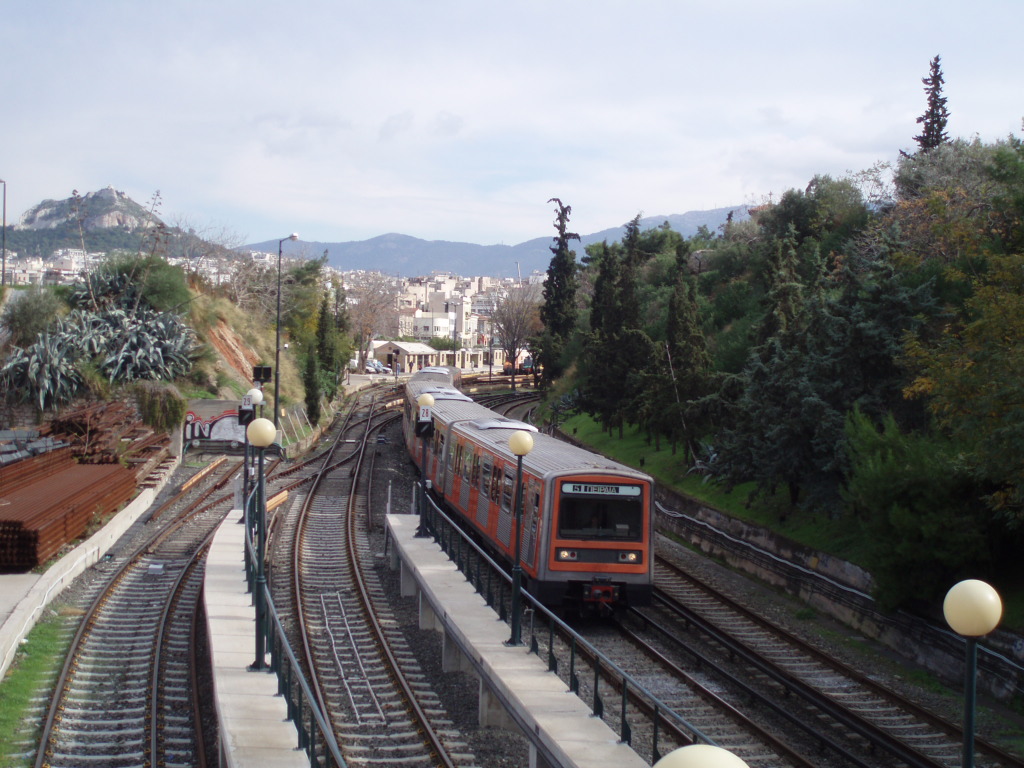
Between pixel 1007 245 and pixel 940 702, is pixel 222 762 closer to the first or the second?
pixel 940 702

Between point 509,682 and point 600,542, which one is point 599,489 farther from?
point 509,682

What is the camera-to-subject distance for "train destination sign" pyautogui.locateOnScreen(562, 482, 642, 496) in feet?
47.9

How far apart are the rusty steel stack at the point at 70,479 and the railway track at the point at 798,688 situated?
11108 mm

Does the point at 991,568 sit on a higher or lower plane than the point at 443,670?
higher

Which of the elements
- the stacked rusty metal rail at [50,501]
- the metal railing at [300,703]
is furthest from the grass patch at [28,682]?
the metal railing at [300,703]

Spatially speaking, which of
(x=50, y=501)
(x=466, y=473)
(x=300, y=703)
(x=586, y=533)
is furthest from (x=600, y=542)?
(x=50, y=501)

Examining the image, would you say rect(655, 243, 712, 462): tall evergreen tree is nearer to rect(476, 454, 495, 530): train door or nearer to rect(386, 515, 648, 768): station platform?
rect(476, 454, 495, 530): train door

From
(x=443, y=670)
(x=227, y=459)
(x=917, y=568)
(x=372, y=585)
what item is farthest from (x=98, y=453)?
(x=917, y=568)

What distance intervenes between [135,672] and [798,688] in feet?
29.7

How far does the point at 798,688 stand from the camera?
12.6m

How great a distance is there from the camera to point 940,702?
12.6 m

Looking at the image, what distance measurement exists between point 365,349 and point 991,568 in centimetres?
8556

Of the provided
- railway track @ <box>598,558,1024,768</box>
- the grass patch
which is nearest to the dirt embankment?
the grass patch

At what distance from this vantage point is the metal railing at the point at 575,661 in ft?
31.6
